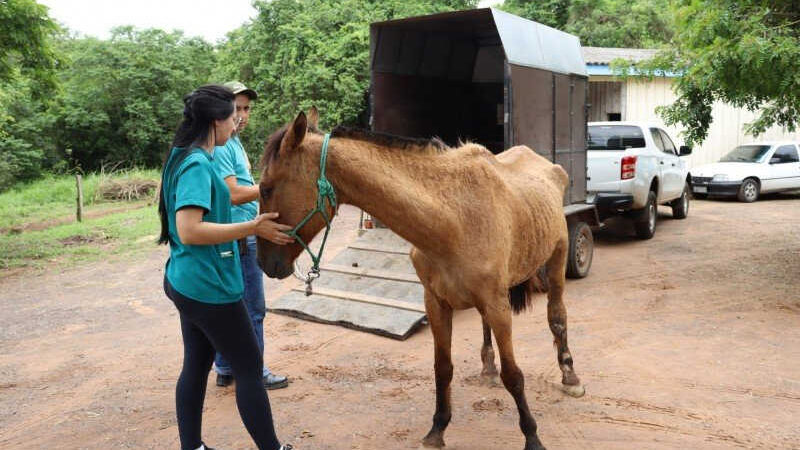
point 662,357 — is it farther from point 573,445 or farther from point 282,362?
point 282,362

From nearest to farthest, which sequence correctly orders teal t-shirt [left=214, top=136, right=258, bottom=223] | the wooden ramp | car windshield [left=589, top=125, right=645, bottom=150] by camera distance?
teal t-shirt [left=214, top=136, right=258, bottom=223], the wooden ramp, car windshield [left=589, top=125, right=645, bottom=150]

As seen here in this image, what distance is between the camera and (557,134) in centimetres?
692

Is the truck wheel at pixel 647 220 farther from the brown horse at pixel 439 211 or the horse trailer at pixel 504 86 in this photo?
the brown horse at pixel 439 211

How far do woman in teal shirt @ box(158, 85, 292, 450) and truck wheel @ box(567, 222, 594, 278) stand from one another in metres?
5.10

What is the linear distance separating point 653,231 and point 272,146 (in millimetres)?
8507

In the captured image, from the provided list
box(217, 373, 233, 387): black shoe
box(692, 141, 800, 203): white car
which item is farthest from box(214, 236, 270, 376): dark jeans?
box(692, 141, 800, 203): white car

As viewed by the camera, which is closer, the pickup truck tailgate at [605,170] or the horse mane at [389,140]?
the horse mane at [389,140]

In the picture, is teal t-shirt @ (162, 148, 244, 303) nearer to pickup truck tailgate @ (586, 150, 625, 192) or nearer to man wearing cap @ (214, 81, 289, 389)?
man wearing cap @ (214, 81, 289, 389)

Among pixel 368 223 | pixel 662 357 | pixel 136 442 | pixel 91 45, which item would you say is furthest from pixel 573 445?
pixel 91 45

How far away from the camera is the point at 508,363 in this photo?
10.0 ft

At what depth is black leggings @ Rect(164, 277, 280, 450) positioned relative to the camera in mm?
2482

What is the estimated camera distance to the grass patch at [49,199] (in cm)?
1355

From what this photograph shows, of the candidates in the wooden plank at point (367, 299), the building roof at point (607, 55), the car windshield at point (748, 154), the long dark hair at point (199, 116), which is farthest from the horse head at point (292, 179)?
the car windshield at point (748, 154)

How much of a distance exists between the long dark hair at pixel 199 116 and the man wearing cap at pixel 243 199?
70 centimetres
